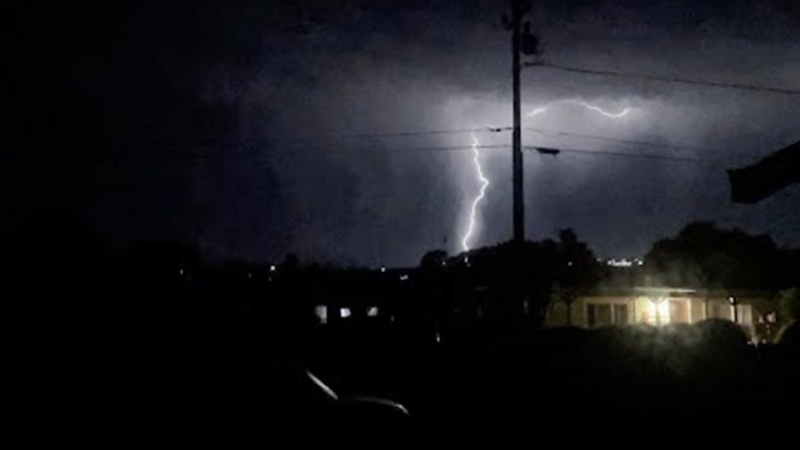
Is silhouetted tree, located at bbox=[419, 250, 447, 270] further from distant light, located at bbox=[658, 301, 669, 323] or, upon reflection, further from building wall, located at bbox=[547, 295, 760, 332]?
distant light, located at bbox=[658, 301, 669, 323]

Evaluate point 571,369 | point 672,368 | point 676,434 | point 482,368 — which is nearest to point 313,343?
point 482,368

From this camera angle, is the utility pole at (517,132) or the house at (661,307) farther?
the house at (661,307)

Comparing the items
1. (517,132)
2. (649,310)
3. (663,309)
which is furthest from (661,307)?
(517,132)

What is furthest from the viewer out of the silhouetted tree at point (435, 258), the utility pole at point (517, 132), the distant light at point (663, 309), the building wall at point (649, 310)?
the silhouetted tree at point (435, 258)

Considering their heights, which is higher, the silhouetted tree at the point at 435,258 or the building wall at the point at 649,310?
the silhouetted tree at the point at 435,258

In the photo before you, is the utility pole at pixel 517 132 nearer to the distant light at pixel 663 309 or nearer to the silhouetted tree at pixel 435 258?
the distant light at pixel 663 309

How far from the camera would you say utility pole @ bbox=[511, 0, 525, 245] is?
76.5ft

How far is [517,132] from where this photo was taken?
24359 millimetres

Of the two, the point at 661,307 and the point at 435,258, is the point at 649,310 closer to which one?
the point at 661,307

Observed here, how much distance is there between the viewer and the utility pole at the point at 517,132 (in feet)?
76.5

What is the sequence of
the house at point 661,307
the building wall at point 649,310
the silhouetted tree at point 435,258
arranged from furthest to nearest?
the silhouetted tree at point 435,258 < the building wall at point 649,310 < the house at point 661,307

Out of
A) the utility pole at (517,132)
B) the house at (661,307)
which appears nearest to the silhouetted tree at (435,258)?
the house at (661,307)

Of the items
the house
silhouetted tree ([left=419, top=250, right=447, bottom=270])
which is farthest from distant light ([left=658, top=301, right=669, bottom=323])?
silhouetted tree ([left=419, top=250, right=447, bottom=270])

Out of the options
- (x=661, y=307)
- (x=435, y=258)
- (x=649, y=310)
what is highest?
(x=435, y=258)
